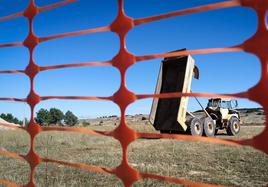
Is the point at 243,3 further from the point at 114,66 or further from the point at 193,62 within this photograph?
the point at 193,62

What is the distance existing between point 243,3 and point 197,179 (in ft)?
13.9

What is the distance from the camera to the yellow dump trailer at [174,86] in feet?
30.9

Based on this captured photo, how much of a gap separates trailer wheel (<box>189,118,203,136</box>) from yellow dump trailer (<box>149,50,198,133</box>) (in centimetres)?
185

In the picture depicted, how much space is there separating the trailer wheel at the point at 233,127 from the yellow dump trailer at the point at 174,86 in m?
6.21

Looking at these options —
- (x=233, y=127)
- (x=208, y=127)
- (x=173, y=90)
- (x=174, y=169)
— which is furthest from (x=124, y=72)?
(x=233, y=127)

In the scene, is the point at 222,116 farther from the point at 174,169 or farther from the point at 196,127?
the point at 174,169

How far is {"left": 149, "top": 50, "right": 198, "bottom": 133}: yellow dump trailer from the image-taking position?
9.42 meters

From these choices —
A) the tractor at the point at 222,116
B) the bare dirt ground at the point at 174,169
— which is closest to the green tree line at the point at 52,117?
the tractor at the point at 222,116

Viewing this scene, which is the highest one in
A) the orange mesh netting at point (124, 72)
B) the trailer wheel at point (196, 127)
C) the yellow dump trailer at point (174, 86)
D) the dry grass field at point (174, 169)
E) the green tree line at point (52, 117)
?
the green tree line at point (52, 117)

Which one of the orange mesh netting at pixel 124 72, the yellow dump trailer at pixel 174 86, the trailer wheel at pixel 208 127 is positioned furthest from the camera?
the trailer wheel at pixel 208 127

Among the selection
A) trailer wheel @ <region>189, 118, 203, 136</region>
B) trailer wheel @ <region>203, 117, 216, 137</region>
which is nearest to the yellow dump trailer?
trailer wheel @ <region>189, 118, 203, 136</region>

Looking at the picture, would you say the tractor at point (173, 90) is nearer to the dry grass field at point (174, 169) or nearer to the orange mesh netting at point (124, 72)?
the dry grass field at point (174, 169)

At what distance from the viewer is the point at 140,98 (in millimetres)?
1858

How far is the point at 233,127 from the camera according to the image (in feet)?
53.5
